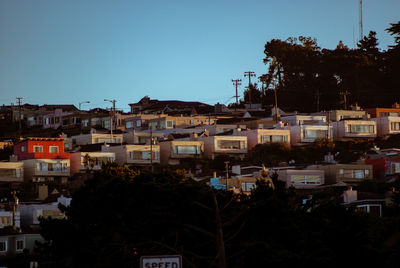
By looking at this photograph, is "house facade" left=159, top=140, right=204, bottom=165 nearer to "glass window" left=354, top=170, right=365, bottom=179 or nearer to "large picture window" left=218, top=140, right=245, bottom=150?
"large picture window" left=218, top=140, right=245, bottom=150

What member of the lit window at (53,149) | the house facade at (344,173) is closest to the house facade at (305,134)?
the house facade at (344,173)

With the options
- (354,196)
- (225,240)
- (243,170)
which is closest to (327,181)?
(243,170)

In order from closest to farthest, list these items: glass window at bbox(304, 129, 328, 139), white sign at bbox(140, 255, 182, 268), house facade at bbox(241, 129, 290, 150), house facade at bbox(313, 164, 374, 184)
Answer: white sign at bbox(140, 255, 182, 268) < house facade at bbox(313, 164, 374, 184) < house facade at bbox(241, 129, 290, 150) < glass window at bbox(304, 129, 328, 139)

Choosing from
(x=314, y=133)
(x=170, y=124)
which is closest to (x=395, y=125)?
(x=314, y=133)

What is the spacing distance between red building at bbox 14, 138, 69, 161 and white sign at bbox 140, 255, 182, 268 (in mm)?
70870

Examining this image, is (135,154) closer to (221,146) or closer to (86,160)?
(86,160)

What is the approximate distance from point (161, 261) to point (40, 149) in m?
72.6

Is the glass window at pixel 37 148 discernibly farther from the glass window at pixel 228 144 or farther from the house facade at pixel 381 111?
the house facade at pixel 381 111

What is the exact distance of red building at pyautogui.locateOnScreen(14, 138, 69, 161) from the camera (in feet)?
290

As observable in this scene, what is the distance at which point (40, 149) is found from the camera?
89562 mm

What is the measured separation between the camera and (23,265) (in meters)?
51.9

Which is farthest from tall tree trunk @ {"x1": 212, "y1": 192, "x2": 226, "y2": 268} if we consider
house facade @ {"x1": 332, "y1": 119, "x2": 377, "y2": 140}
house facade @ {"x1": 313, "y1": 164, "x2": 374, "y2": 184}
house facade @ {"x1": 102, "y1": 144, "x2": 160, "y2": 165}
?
house facade @ {"x1": 332, "y1": 119, "x2": 377, "y2": 140}

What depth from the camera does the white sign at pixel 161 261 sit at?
59.6 ft

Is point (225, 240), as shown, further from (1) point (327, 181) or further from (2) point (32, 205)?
(1) point (327, 181)
